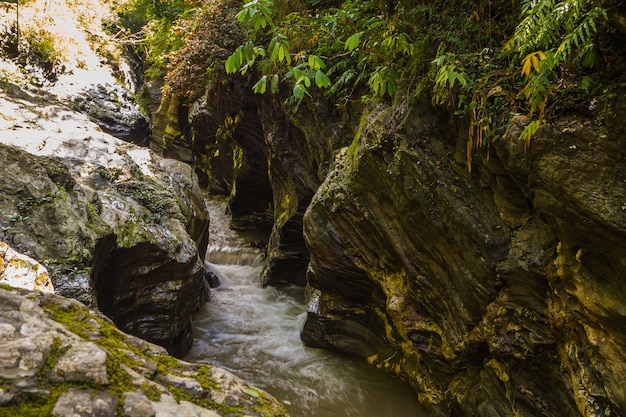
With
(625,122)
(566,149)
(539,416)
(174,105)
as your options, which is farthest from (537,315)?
(174,105)

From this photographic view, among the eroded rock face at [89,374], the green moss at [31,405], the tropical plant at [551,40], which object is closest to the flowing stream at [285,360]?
the eroded rock face at [89,374]

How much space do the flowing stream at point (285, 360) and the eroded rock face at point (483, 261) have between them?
421mm

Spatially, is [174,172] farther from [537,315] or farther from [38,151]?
[537,315]

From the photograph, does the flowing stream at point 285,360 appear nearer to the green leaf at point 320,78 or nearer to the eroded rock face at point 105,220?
the eroded rock face at point 105,220

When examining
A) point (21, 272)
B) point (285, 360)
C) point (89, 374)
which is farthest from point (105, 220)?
point (89, 374)

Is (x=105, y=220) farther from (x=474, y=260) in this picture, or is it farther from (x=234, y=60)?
(x=474, y=260)

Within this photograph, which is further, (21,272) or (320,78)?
(21,272)

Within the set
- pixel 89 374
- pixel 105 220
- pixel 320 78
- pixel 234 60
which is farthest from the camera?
pixel 105 220

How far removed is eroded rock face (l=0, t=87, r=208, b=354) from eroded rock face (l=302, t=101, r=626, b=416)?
243cm

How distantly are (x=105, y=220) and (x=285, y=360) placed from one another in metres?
3.65

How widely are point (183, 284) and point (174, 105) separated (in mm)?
11560

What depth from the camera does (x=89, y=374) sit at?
1.55m

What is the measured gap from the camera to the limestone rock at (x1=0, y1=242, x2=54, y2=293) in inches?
109

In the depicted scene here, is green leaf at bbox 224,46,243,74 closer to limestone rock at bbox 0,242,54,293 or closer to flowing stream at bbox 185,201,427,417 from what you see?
limestone rock at bbox 0,242,54,293
